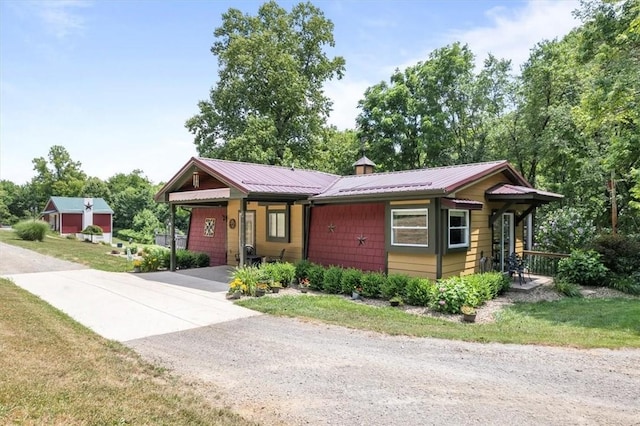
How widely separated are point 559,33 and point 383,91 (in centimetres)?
1026

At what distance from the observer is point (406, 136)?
24.8 meters

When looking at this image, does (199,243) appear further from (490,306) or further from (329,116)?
(329,116)

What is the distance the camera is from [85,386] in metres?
4.11

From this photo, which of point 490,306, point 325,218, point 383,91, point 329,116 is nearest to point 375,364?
point 490,306

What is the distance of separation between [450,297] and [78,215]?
4035 cm

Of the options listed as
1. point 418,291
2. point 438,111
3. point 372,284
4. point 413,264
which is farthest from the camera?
point 438,111

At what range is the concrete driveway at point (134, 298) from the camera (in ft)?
23.5

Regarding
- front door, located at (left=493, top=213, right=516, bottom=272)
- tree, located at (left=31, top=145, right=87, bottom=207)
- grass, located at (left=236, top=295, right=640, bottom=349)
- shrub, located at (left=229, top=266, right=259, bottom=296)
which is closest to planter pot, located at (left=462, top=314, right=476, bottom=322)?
grass, located at (left=236, top=295, right=640, bottom=349)

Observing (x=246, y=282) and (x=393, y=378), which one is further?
(x=246, y=282)

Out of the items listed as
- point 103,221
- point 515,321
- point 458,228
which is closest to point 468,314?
point 515,321

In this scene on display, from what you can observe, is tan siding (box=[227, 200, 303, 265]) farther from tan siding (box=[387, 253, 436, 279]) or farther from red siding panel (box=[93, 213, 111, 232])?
red siding panel (box=[93, 213, 111, 232])

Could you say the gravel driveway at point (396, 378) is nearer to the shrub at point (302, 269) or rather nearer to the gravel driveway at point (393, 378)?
the gravel driveway at point (393, 378)

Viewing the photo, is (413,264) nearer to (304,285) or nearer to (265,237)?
(304,285)

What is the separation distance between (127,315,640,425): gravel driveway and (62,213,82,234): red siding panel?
3827 cm
